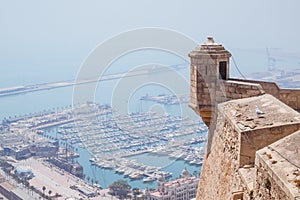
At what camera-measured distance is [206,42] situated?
5.57 m

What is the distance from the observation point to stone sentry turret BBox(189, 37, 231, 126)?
5438 mm

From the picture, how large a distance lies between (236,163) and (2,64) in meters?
116

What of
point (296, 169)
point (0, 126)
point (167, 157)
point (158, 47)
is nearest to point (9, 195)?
point (167, 157)

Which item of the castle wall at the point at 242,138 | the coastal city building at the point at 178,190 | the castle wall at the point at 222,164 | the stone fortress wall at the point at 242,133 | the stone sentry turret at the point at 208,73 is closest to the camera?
the stone fortress wall at the point at 242,133

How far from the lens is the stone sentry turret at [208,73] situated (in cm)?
544

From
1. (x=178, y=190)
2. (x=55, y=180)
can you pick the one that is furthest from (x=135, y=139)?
(x=55, y=180)

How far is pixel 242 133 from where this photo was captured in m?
3.63

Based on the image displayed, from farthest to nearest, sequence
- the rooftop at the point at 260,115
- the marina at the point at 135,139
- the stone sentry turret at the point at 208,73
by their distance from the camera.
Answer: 1. the marina at the point at 135,139
2. the stone sentry turret at the point at 208,73
3. the rooftop at the point at 260,115

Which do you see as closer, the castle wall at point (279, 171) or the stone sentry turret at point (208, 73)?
the castle wall at point (279, 171)

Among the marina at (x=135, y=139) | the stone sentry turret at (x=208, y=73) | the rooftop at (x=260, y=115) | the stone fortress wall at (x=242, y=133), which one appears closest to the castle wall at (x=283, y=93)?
the stone fortress wall at (x=242, y=133)

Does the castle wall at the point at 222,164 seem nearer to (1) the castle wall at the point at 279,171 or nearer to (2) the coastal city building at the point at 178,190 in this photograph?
(1) the castle wall at the point at 279,171

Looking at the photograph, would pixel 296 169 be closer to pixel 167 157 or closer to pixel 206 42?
pixel 206 42

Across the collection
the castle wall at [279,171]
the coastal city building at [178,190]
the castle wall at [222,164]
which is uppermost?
the castle wall at [279,171]

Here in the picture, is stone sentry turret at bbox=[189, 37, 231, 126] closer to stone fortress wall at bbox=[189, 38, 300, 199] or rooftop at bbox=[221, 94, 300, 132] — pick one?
stone fortress wall at bbox=[189, 38, 300, 199]
